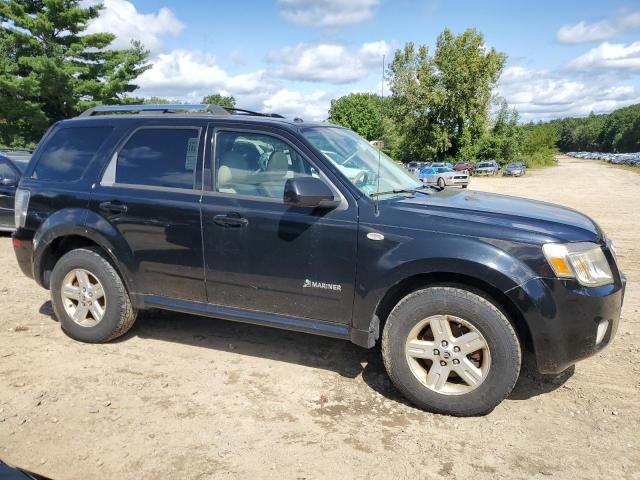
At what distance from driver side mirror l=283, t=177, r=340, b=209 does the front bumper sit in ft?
4.33

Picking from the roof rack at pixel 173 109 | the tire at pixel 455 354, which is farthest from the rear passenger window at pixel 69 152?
the tire at pixel 455 354

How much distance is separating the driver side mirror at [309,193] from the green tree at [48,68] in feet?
85.4

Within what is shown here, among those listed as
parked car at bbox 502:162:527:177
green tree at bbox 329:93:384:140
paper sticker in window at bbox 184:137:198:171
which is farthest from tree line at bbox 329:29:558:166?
paper sticker in window at bbox 184:137:198:171

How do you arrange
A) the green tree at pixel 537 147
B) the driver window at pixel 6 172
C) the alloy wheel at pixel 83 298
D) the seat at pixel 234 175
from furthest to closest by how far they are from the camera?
the green tree at pixel 537 147
the driver window at pixel 6 172
the alloy wheel at pixel 83 298
the seat at pixel 234 175

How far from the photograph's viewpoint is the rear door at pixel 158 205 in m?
4.04

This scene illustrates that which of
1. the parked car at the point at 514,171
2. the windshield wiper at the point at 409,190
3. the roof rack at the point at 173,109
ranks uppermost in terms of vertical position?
the roof rack at the point at 173,109

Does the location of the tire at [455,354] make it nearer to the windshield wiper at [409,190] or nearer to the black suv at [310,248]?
the black suv at [310,248]

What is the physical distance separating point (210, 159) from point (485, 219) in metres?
2.11

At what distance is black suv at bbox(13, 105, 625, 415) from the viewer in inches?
127

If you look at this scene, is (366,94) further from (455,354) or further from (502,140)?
(455,354)

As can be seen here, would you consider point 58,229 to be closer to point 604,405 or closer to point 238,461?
point 238,461

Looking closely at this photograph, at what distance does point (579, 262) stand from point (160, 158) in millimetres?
3188

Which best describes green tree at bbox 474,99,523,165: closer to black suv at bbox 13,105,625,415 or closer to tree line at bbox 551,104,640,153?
black suv at bbox 13,105,625,415

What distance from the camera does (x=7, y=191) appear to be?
9.04m
